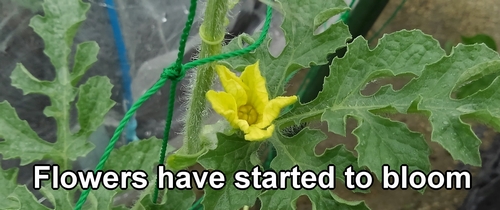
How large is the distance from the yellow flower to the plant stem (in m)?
0.08

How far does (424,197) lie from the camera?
106 inches

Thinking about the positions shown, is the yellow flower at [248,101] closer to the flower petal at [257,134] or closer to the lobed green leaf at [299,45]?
the flower petal at [257,134]

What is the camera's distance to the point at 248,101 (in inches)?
35.0

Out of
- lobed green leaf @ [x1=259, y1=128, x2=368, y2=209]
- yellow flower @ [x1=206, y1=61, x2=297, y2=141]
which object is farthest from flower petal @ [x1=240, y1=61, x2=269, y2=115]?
lobed green leaf @ [x1=259, y1=128, x2=368, y2=209]

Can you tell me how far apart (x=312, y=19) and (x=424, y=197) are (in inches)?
76.9

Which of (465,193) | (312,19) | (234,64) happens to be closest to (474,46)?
(312,19)

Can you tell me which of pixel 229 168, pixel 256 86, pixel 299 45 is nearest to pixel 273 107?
pixel 256 86

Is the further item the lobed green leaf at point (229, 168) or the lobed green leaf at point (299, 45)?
the lobed green leaf at point (299, 45)

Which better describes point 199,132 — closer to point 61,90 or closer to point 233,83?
point 233,83

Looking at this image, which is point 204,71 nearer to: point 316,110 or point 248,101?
point 248,101

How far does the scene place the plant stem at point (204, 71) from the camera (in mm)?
879

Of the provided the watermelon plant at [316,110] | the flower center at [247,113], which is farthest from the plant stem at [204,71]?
the flower center at [247,113]

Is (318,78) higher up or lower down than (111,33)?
lower down

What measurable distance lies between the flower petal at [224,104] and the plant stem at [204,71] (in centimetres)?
12
